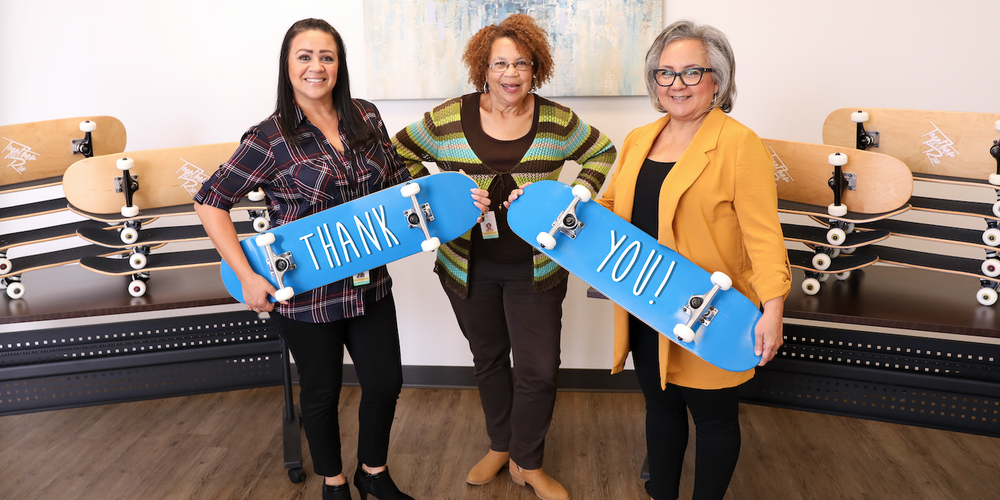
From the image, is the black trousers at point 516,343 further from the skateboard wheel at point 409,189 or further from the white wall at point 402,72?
the white wall at point 402,72

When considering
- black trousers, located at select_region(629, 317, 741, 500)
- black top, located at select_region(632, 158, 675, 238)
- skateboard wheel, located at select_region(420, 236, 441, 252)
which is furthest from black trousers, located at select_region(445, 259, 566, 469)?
black top, located at select_region(632, 158, 675, 238)

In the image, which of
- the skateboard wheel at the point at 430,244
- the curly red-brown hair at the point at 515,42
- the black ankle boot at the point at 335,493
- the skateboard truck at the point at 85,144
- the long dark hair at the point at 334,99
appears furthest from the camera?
the skateboard truck at the point at 85,144

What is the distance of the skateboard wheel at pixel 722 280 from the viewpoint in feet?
4.86

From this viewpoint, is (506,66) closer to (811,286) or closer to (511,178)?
(511,178)

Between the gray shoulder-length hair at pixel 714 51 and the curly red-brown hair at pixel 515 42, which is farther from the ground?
the curly red-brown hair at pixel 515 42

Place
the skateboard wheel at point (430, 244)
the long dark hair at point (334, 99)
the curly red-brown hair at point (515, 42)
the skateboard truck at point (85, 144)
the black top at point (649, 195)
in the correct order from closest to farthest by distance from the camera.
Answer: the black top at point (649, 195)
the long dark hair at point (334, 99)
the skateboard wheel at point (430, 244)
the curly red-brown hair at point (515, 42)
the skateboard truck at point (85, 144)

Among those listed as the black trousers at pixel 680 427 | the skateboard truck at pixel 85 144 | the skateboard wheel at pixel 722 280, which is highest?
the skateboard truck at pixel 85 144

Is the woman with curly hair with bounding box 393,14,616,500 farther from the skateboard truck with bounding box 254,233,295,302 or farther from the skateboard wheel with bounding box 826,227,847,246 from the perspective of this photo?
the skateboard wheel with bounding box 826,227,847,246

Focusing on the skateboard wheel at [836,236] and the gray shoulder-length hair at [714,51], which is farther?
the skateboard wheel at [836,236]

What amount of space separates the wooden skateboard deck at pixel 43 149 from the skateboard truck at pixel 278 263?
1.23 metres

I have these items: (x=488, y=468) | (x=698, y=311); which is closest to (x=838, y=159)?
(x=698, y=311)

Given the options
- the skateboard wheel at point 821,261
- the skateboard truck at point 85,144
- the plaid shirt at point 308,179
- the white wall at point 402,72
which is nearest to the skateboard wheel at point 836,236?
the skateboard wheel at point 821,261

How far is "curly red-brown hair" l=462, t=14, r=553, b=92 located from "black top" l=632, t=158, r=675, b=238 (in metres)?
0.54

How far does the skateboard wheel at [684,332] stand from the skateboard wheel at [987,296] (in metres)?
1.14
